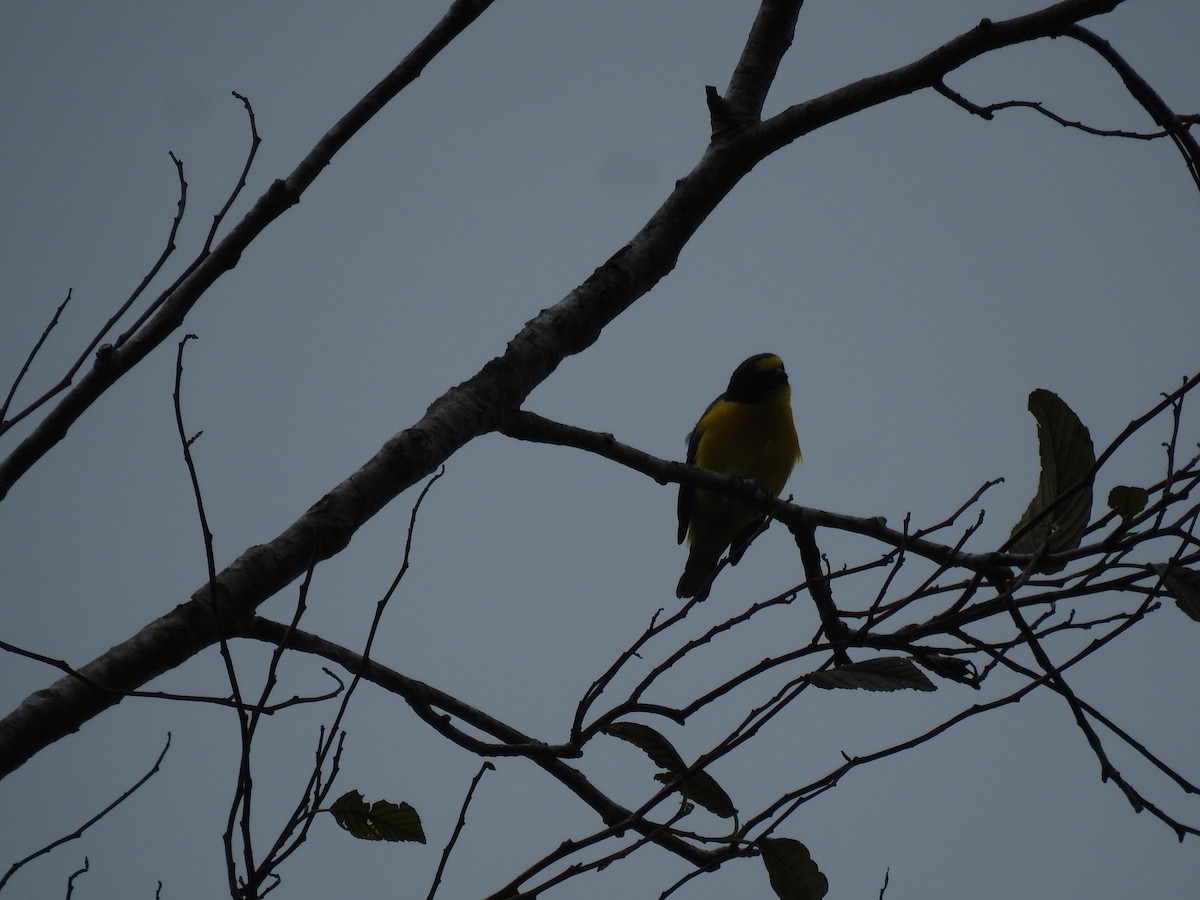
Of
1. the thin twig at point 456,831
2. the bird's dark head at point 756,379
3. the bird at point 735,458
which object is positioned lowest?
the thin twig at point 456,831

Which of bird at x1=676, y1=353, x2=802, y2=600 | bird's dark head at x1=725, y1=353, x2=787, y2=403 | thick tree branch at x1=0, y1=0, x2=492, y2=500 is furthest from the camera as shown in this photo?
→ bird's dark head at x1=725, y1=353, x2=787, y2=403

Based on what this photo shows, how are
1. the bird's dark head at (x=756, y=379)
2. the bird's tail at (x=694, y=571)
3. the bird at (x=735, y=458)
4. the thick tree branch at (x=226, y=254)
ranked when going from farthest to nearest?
the bird's dark head at (x=756, y=379)
the bird's tail at (x=694, y=571)
the bird at (x=735, y=458)
the thick tree branch at (x=226, y=254)

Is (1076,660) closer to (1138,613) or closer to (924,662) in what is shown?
(1138,613)

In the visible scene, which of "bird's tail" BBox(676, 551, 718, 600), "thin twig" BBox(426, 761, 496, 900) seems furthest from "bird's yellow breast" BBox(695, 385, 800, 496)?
"thin twig" BBox(426, 761, 496, 900)

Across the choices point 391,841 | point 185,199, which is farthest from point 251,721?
point 185,199

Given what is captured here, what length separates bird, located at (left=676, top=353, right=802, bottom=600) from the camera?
609 centimetres

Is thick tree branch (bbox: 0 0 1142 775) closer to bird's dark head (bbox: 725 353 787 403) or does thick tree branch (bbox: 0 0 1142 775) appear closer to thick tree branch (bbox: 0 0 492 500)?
thick tree branch (bbox: 0 0 492 500)

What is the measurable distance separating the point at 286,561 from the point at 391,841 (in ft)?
1.93

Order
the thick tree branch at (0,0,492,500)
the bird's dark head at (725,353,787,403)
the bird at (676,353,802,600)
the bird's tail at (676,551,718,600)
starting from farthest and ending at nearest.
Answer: the bird's dark head at (725,353,787,403)
the bird's tail at (676,551,718,600)
the bird at (676,353,802,600)
the thick tree branch at (0,0,492,500)

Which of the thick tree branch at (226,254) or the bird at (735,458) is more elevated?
the bird at (735,458)

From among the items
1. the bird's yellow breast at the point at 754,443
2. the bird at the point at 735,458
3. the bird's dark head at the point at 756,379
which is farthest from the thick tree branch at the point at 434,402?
the bird's dark head at the point at 756,379

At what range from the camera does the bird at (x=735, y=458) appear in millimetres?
6094

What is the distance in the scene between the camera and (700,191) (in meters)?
2.39

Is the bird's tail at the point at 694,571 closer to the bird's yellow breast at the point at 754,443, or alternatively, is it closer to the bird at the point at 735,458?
the bird at the point at 735,458
